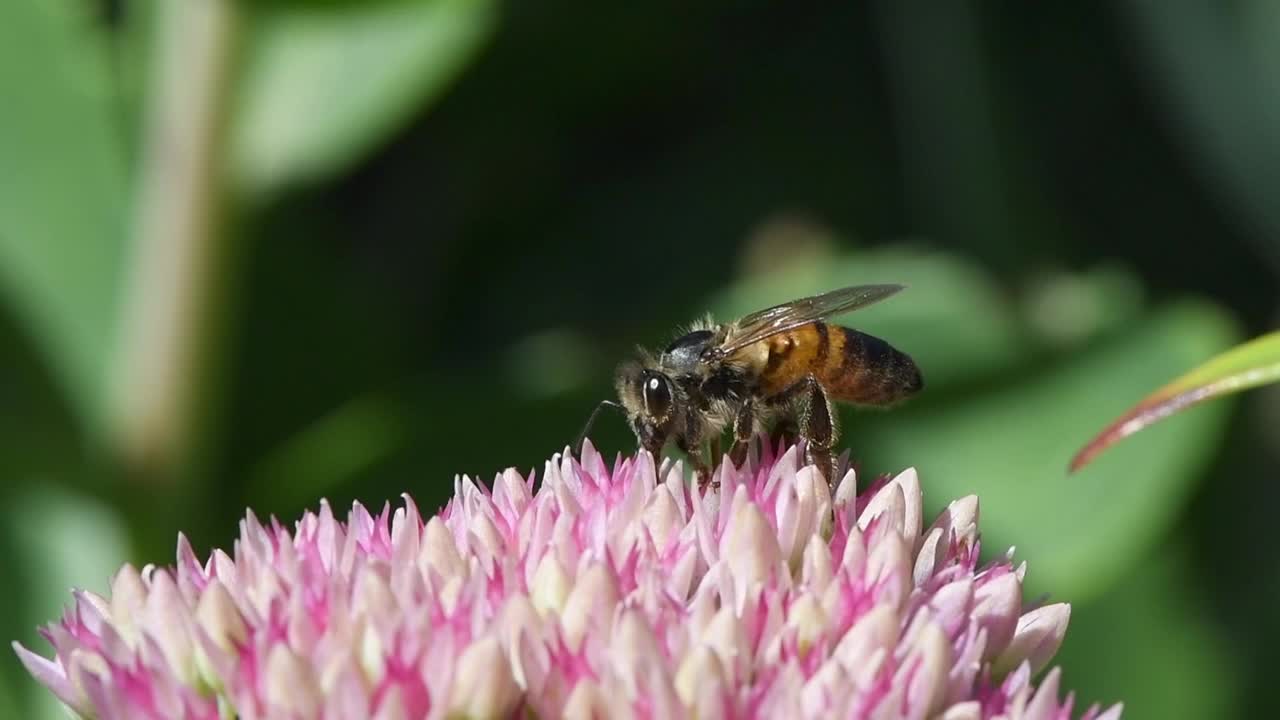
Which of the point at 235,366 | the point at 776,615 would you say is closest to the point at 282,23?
the point at 235,366

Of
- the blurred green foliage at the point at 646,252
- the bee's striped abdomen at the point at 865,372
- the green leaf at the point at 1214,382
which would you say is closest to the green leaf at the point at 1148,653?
the blurred green foliage at the point at 646,252

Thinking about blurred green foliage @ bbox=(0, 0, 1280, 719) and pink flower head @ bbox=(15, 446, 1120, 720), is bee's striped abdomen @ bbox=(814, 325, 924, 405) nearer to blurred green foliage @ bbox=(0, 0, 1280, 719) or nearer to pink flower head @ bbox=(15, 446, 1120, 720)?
pink flower head @ bbox=(15, 446, 1120, 720)

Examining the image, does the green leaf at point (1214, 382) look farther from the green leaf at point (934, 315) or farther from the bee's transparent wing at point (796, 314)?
the green leaf at point (934, 315)

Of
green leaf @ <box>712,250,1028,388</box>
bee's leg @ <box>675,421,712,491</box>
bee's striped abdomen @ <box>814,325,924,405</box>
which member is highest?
green leaf @ <box>712,250,1028,388</box>

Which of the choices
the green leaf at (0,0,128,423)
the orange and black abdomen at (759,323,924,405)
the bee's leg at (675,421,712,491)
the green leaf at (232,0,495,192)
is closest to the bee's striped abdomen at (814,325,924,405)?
the orange and black abdomen at (759,323,924,405)

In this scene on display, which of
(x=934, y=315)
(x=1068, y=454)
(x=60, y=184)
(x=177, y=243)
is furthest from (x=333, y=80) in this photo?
(x=1068, y=454)

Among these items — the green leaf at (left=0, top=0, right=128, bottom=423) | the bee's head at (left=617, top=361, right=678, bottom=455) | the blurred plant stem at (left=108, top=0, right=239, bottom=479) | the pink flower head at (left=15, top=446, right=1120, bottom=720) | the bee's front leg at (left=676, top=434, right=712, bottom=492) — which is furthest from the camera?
the green leaf at (left=0, top=0, right=128, bottom=423)

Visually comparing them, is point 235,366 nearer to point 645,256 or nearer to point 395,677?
point 645,256
